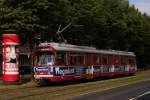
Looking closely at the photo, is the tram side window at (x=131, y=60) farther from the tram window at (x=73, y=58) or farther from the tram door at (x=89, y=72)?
the tram window at (x=73, y=58)

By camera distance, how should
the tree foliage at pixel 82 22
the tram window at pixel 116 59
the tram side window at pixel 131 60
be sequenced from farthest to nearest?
the tram side window at pixel 131 60 < the tram window at pixel 116 59 < the tree foliage at pixel 82 22

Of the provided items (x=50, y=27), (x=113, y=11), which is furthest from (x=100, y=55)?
(x=113, y=11)

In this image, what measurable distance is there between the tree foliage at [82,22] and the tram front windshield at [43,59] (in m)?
2.58

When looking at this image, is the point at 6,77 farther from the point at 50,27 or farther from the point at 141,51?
the point at 141,51

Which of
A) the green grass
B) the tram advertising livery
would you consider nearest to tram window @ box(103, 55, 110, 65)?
the tram advertising livery

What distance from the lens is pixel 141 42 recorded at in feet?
262

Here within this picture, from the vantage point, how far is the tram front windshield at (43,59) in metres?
33.4

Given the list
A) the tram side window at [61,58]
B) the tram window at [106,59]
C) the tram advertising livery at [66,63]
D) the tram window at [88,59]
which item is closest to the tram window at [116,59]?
the tram window at [106,59]

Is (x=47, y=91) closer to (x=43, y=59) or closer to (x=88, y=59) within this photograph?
(x=43, y=59)

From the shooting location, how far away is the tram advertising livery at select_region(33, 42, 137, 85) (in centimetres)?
3316

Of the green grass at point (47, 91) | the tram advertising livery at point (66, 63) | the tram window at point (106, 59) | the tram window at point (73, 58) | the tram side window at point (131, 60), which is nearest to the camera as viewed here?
the green grass at point (47, 91)

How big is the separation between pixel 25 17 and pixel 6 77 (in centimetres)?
489

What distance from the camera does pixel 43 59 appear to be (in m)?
34.0

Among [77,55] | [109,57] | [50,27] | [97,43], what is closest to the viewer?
[77,55]
